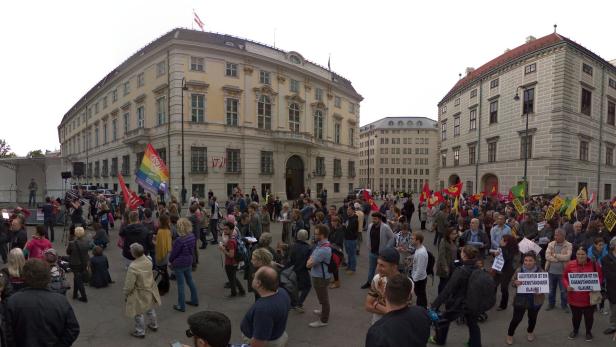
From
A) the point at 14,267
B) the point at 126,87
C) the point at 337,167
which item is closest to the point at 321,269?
the point at 14,267

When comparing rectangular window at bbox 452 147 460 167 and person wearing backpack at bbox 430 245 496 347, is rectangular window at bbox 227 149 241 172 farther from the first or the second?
rectangular window at bbox 452 147 460 167

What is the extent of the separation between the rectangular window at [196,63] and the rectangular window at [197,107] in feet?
7.79

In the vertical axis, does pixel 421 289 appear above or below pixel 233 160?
below

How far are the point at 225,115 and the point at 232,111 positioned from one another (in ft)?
2.75

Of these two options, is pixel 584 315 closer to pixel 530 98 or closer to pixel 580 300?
pixel 580 300

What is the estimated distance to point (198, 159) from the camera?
90.0ft

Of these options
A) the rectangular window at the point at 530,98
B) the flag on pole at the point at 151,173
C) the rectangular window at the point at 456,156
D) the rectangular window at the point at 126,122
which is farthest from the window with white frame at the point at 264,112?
the rectangular window at the point at 530,98

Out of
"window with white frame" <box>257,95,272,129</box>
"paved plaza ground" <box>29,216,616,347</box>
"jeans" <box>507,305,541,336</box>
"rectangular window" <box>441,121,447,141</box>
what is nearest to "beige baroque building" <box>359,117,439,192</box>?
"rectangular window" <box>441,121,447,141</box>

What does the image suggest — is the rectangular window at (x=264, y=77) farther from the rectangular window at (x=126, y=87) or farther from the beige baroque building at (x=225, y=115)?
the rectangular window at (x=126, y=87)

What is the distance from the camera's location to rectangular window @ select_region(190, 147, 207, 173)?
27.2 m

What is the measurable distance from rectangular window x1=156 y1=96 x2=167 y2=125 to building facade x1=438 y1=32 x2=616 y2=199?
97.9 ft

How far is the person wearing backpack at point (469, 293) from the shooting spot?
14.1 feet

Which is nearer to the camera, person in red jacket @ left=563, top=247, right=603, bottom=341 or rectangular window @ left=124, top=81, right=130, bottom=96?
person in red jacket @ left=563, top=247, right=603, bottom=341

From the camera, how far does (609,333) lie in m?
5.62
